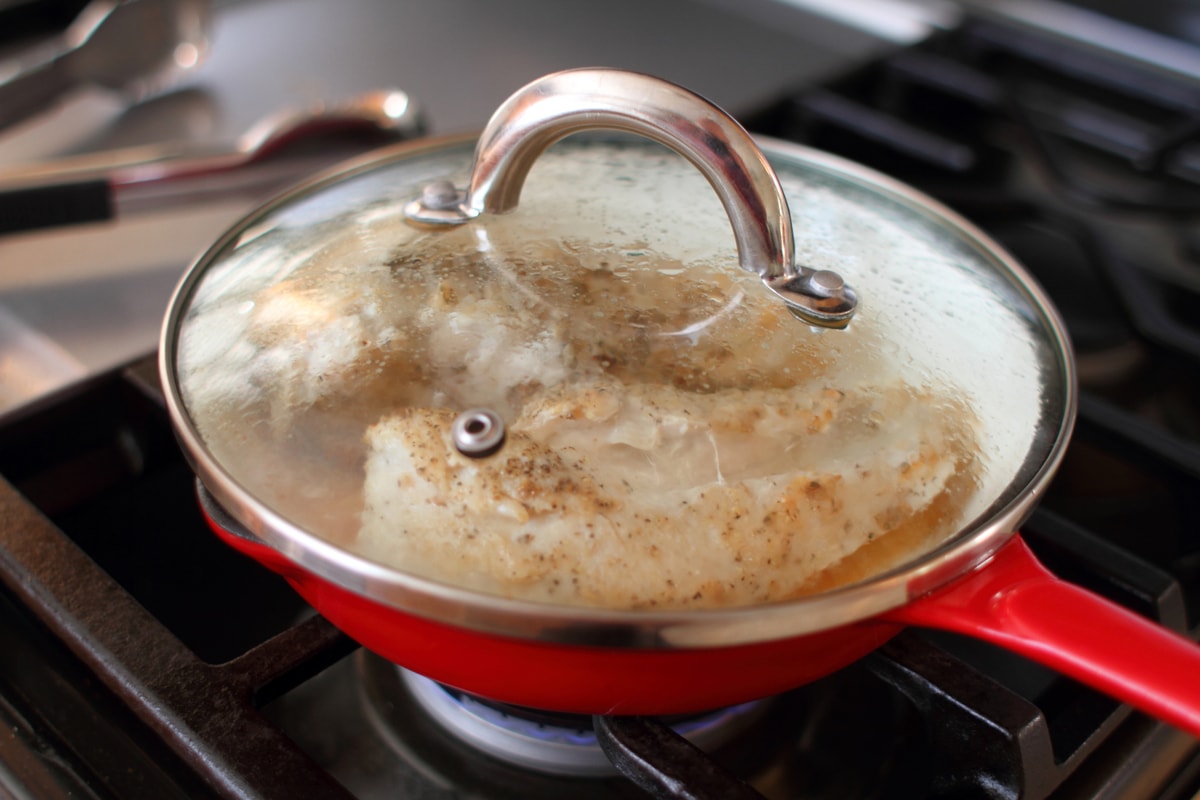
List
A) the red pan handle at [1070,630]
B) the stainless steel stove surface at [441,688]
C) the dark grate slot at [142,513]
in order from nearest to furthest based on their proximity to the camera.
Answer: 1. the red pan handle at [1070,630]
2. the stainless steel stove surface at [441,688]
3. the dark grate slot at [142,513]

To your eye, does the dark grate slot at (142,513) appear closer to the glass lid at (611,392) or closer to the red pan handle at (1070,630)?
the glass lid at (611,392)

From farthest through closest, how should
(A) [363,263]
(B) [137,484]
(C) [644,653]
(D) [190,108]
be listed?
(D) [190,108], (B) [137,484], (A) [363,263], (C) [644,653]

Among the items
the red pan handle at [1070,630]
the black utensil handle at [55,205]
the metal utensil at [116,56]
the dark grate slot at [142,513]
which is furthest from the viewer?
the metal utensil at [116,56]

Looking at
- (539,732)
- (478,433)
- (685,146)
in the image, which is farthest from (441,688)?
(685,146)

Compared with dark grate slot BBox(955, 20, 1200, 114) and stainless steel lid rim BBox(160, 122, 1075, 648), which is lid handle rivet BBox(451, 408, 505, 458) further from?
dark grate slot BBox(955, 20, 1200, 114)

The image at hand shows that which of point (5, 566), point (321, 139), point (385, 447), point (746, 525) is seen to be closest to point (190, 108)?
point (321, 139)

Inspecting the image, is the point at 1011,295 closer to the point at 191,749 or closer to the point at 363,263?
the point at 363,263

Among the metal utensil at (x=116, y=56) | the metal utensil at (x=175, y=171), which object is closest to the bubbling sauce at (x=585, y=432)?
the metal utensil at (x=175, y=171)
